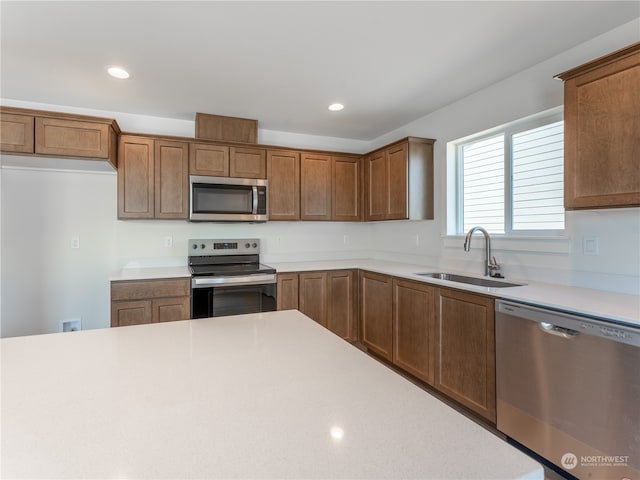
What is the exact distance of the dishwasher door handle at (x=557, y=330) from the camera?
162 cm

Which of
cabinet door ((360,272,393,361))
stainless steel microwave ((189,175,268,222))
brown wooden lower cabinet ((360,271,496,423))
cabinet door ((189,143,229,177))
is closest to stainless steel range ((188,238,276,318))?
stainless steel microwave ((189,175,268,222))

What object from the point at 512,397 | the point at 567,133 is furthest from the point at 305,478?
the point at 567,133

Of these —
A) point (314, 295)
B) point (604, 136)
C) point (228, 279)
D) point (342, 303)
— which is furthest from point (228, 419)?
point (342, 303)

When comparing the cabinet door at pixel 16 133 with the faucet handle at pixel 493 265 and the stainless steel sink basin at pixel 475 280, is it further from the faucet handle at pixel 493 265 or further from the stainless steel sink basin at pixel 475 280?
the faucet handle at pixel 493 265

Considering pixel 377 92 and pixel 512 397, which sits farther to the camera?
pixel 377 92

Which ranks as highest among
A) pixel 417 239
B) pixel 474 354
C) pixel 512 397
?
pixel 417 239

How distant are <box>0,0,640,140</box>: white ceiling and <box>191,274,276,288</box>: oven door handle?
5.13ft

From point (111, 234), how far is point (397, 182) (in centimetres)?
284

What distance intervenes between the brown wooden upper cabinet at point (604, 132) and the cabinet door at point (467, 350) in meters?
0.79

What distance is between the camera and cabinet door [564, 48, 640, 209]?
1.60 m

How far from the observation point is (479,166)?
9.74ft

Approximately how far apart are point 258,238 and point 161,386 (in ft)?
9.98

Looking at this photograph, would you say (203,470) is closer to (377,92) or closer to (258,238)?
(377,92)

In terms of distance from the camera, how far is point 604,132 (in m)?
1.71
